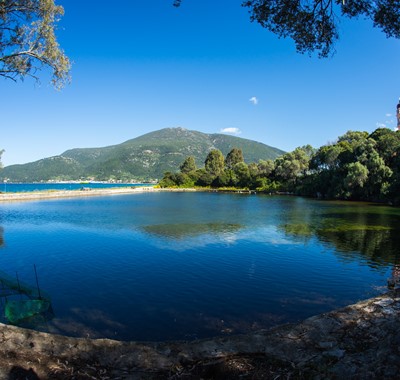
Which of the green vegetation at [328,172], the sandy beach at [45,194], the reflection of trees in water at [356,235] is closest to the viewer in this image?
the reflection of trees in water at [356,235]

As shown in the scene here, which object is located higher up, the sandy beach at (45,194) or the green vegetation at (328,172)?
the green vegetation at (328,172)

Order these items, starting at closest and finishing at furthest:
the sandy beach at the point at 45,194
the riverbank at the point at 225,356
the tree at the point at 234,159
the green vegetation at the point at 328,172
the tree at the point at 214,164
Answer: the riverbank at the point at 225,356 < the green vegetation at the point at 328,172 < the sandy beach at the point at 45,194 < the tree at the point at 214,164 < the tree at the point at 234,159

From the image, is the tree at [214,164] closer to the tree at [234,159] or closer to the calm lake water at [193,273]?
the tree at [234,159]

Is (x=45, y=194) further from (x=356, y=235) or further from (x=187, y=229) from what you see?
(x=356, y=235)

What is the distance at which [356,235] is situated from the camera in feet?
103

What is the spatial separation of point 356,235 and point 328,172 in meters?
65.6

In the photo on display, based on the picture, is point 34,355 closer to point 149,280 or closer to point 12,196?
point 149,280

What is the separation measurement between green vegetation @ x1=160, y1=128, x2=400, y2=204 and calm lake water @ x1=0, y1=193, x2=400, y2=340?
4164cm

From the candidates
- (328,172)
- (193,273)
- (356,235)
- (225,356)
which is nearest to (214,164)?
(328,172)

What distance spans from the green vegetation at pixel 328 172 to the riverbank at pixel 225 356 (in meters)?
68.6

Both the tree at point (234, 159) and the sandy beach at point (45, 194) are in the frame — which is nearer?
the sandy beach at point (45, 194)

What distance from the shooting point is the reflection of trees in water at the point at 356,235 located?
76.3ft

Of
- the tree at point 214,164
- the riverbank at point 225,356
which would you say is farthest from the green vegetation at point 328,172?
the riverbank at point 225,356

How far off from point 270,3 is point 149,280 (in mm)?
14677
